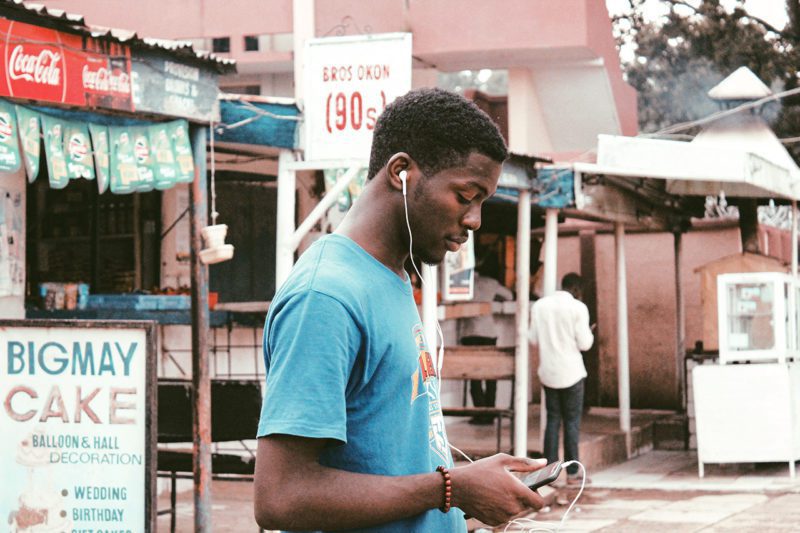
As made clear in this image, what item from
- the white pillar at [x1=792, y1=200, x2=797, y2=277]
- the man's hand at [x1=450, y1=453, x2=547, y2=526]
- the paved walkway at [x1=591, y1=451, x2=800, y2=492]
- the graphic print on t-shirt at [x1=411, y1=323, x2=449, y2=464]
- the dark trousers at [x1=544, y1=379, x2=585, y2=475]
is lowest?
the paved walkway at [x1=591, y1=451, x2=800, y2=492]

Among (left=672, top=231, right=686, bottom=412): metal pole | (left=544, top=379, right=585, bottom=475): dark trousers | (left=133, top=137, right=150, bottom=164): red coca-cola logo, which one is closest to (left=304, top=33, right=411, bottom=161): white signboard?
(left=133, top=137, right=150, bottom=164): red coca-cola logo

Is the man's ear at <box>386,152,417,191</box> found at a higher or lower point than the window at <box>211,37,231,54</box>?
lower

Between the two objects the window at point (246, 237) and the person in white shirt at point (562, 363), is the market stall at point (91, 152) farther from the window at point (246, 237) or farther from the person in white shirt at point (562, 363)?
the person in white shirt at point (562, 363)

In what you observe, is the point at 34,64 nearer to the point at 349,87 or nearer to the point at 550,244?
the point at 349,87

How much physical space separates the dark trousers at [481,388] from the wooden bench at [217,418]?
586 cm

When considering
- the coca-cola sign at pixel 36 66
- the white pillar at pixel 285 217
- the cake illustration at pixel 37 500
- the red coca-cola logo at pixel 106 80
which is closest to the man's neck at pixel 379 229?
the cake illustration at pixel 37 500

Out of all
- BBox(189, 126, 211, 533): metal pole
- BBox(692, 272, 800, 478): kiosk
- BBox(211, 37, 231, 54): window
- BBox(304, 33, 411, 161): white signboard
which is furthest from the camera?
BBox(211, 37, 231, 54): window

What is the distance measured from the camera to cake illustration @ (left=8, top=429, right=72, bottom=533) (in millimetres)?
6391

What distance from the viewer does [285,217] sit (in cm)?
867

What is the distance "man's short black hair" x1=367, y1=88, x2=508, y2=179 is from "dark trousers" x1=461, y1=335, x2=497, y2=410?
11.2 m

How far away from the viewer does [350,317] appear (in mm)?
2299

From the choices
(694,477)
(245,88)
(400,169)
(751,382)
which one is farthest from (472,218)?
(245,88)

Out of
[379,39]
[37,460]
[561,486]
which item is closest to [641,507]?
[561,486]

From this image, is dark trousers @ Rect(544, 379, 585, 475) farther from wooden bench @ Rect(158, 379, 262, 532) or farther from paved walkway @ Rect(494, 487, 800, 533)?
wooden bench @ Rect(158, 379, 262, 532)
